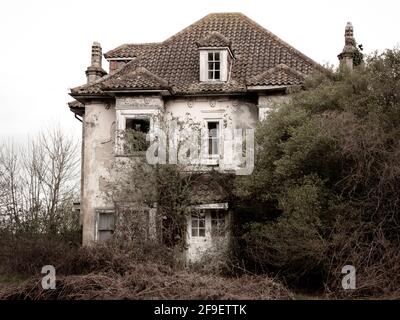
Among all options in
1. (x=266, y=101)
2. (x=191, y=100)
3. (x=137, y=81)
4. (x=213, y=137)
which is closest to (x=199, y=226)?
(x=213, y=137)

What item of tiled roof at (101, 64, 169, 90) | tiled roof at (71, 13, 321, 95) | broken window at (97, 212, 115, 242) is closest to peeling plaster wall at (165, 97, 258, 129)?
tiled roof at (71, 13, 321, 95)

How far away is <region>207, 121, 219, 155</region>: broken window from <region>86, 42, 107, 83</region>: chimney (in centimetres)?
565

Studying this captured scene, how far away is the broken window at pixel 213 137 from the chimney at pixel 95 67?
18.5 feet

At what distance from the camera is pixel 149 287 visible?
17.4 m

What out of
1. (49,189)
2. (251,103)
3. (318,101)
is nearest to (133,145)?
(251,103)

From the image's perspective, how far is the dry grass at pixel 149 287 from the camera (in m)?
17.0

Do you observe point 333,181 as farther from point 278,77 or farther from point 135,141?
point 135,141

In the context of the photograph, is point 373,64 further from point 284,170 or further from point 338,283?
point 338,283

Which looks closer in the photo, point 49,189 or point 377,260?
point 377,260

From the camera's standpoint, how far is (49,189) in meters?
35.2

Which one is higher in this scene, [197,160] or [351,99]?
[351,99]

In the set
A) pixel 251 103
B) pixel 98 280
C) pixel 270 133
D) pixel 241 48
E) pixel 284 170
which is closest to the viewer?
A: pixel 98 280

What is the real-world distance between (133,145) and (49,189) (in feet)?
37.8

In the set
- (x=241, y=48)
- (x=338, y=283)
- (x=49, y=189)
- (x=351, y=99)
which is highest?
(x=241, y=48)
